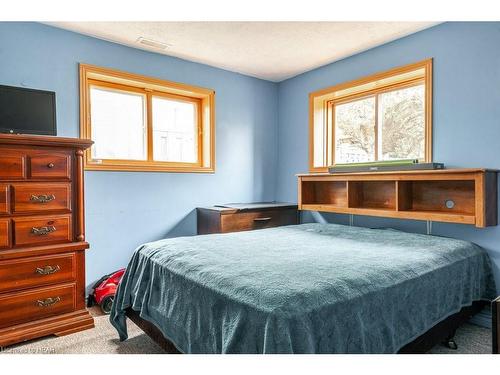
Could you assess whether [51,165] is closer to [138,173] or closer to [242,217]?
[138,173]

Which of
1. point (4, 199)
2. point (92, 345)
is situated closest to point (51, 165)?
point (4, 199)

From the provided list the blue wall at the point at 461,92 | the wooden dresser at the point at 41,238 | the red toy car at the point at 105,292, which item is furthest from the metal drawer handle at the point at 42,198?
the blue wall at the point at 461,92

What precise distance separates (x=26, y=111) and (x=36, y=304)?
128cm

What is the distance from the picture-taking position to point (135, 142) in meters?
3.19

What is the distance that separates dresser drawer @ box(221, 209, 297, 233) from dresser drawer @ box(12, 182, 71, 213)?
1.31 metres

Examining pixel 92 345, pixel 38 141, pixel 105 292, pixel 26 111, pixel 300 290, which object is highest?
pixel 26 111

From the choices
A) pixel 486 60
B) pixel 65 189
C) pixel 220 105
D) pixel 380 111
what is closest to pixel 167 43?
pixel 220 105

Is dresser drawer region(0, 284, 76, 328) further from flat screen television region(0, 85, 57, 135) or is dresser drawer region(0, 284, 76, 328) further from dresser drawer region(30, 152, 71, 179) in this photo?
flat screen television region(0, 85, 57, 135)

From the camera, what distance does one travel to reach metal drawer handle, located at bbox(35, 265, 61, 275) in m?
2.12

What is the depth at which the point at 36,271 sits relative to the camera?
2.11 metres

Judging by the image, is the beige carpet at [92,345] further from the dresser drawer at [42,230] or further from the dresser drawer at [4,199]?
the dresser drawer at [4,199]

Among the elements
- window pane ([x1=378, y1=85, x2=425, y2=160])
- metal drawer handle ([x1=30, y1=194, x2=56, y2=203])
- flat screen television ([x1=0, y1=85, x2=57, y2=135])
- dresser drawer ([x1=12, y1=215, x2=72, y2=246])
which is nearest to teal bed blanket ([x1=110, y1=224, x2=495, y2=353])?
dresser drawer ([x1=12, y1=215, x2=72, y2=246])
